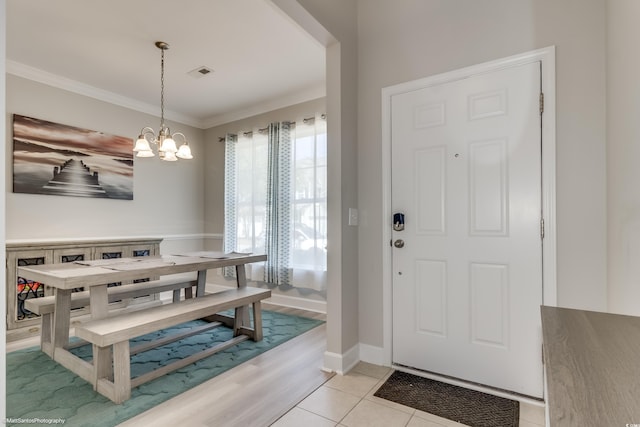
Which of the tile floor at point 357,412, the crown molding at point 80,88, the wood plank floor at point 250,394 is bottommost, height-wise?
the wood plank floor at point 250,394

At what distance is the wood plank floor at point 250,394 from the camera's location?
173 cm

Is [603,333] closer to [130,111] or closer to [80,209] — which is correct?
[80,209]

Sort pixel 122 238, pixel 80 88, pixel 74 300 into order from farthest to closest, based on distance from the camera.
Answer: pixel 122 238, pixel 80 88, pixel 74 300

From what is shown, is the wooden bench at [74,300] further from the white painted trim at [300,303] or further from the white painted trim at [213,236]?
the white painted trim at [213,236]

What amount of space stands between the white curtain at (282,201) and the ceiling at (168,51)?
19.7 inches

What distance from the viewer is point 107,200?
377cm

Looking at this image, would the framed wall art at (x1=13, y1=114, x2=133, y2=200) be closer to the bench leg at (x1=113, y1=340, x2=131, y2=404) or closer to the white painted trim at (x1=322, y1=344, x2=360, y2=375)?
the bench leg at (x1=113, y1=340, x2=131, y2=404)

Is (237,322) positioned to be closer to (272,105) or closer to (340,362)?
(340,362)

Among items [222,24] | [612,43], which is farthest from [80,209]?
[612,43]

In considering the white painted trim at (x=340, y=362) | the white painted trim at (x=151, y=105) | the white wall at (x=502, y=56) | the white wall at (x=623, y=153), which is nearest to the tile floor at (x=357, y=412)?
the white painted trim at (x=340, y=362)

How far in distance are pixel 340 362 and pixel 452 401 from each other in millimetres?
720

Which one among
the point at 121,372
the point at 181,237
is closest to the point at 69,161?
the point at 181,237

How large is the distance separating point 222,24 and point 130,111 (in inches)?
86.1

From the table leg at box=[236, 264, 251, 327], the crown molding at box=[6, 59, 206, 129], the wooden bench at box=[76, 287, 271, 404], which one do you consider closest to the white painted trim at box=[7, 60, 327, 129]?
the crown molding at box=[6, 59, 206, 129]
